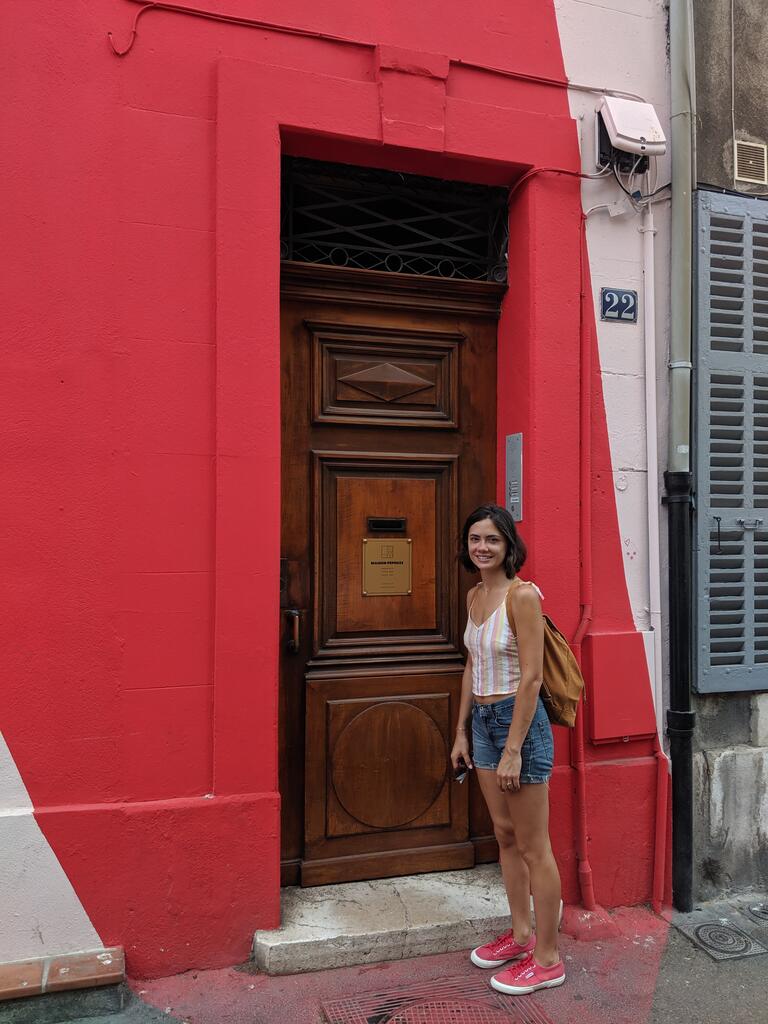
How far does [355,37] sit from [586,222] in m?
1.38

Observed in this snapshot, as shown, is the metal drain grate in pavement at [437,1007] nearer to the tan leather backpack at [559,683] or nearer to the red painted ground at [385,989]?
the red painted ground at [385,989]

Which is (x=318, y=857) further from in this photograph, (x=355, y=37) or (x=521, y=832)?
(x=355, y=37)

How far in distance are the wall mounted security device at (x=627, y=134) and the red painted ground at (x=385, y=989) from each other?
12.0 feet

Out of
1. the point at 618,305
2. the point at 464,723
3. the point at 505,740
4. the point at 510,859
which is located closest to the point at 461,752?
the point at 464,723

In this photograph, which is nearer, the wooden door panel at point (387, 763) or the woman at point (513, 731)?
the woman at point (513, 731)

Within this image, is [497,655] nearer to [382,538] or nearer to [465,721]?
[465,721]

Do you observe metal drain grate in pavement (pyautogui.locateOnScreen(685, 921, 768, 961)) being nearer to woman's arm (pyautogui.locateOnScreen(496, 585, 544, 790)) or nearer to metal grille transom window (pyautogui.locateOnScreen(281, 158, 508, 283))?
woman's arm (pyautogui.locateOnScreen(496, 585, 544, 790))

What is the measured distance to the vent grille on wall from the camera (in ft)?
13.3

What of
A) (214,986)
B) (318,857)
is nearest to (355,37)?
(318,857)

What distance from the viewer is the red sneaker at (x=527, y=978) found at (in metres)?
3.02

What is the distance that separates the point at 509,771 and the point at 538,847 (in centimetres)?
39

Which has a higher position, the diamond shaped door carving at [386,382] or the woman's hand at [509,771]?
the diamond shaped door carving at [386,382]

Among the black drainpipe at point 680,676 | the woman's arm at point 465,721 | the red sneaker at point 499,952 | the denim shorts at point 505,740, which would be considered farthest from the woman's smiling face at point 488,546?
the red sneaker at point 499,952

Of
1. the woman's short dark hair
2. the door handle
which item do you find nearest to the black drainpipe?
the woman's short dark hair
